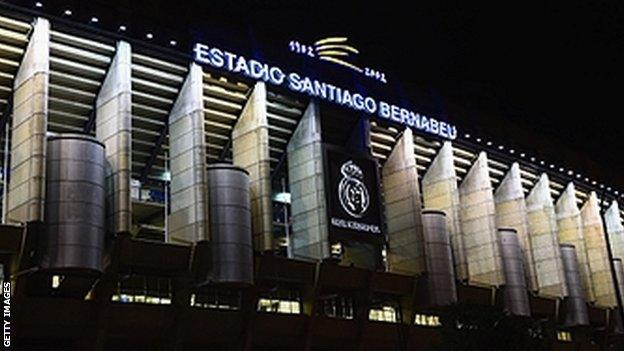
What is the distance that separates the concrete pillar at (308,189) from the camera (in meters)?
51.2

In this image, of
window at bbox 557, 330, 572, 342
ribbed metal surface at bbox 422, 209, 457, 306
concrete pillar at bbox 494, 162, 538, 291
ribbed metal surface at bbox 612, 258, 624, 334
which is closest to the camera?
ribbed metal surface at bbox 422, 209, 457, 306

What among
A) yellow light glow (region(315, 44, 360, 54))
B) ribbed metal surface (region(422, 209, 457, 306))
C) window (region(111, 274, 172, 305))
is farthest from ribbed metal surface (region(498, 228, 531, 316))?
window (region(111, 274, 172, 305))

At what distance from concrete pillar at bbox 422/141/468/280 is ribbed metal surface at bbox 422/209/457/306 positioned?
2.24m

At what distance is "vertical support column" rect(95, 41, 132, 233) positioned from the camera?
41438mm

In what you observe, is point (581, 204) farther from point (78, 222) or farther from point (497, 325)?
point (78, 222)

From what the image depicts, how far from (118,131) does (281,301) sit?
1503 cm

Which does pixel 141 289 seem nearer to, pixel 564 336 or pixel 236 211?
pixel 236 211

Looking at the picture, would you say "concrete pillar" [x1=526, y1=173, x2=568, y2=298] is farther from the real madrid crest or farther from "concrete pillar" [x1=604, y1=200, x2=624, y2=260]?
the real madrid crest

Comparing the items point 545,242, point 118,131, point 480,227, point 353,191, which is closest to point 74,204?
point 118,131

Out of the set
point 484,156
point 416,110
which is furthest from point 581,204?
point 416,110

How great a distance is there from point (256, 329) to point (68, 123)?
16816 mm

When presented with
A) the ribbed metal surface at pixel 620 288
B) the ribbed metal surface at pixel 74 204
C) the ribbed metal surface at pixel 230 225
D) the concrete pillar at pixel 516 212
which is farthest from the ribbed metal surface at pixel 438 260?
the ribbed metal surface at pixel 74 204

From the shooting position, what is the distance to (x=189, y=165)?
45938mm

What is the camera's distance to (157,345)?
43.4 meters
